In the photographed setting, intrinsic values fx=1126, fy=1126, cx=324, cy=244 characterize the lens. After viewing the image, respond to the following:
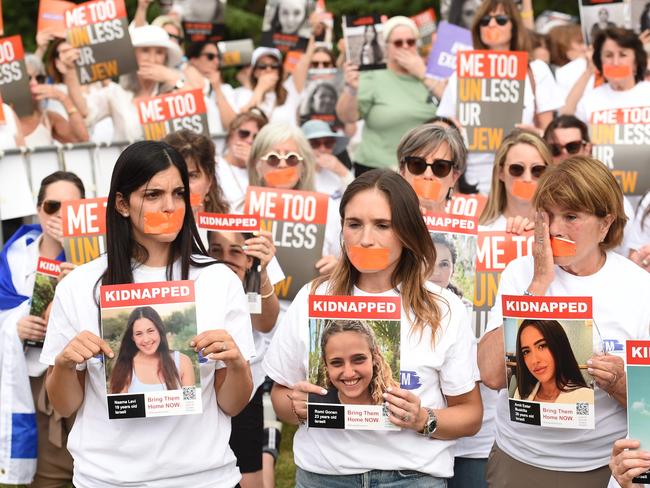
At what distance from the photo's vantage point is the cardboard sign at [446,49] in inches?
368

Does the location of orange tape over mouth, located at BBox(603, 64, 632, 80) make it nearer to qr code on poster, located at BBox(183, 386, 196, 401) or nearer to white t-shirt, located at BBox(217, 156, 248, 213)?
white t-shirt, located at BBox(217, 156, 248, 213)

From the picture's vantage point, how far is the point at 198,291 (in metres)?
3.95

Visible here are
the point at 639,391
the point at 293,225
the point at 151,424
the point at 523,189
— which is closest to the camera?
the point at 639,391

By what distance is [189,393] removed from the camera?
3789mm

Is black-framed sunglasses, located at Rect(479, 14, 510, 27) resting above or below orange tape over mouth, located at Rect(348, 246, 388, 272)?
above

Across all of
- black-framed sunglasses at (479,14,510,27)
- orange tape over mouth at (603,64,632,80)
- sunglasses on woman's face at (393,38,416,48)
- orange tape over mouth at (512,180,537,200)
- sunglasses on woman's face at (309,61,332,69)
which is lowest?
orange tape over mouth at (512,180,537,200)

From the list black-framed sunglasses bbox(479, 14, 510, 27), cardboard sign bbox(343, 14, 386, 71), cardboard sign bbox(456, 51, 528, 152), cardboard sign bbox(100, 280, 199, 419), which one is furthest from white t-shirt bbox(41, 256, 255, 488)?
cardboard sign bbox(343, 14, 386, 71)

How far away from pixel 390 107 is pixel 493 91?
4.97 ft

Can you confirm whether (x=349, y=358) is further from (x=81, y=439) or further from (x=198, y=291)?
(x=81, y=439)

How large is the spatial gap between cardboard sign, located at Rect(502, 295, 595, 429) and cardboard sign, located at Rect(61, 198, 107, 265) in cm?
236

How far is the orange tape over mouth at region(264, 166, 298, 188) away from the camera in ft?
21.6

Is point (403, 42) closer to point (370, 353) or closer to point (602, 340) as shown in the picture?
point (602, 340)

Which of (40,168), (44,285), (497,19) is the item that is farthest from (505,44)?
(44,285)

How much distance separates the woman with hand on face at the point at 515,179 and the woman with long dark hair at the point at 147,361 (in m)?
2.34
